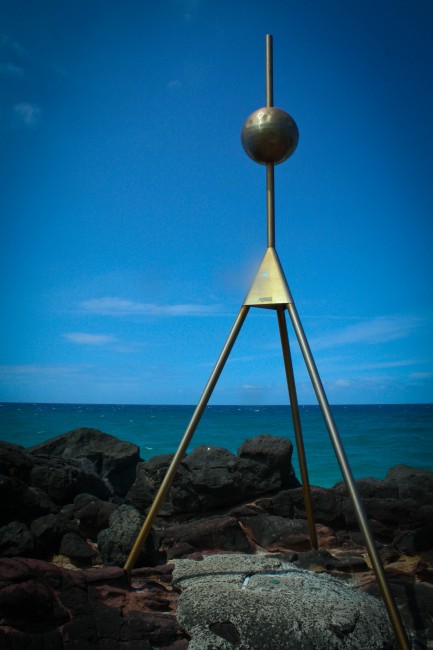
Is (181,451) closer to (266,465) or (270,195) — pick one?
(270,195)

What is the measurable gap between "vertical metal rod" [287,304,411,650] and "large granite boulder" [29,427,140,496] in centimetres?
1064

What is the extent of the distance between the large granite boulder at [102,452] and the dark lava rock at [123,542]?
8.63 meters

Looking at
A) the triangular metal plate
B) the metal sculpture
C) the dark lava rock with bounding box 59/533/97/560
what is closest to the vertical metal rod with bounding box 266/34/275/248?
the metal sculpture

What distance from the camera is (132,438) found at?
5053cm

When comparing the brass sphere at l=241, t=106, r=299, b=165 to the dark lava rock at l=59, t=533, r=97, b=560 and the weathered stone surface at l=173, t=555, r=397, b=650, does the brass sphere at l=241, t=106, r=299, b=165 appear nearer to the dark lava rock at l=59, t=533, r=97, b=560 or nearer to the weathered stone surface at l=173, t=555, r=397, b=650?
the weathered stone surface at l=173, t=555, r=397, b=650

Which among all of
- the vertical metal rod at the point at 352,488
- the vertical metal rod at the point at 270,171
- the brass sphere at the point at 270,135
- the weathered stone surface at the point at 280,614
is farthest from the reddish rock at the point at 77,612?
the brass sphere at the point at 270,135

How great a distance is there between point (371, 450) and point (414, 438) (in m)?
8.92

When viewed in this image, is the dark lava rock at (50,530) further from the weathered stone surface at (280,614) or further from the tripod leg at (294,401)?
the tripod leg at (294,401)

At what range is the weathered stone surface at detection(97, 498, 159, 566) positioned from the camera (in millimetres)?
5770

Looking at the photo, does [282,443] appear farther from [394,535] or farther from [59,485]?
[59,485]

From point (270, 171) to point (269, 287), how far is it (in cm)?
143

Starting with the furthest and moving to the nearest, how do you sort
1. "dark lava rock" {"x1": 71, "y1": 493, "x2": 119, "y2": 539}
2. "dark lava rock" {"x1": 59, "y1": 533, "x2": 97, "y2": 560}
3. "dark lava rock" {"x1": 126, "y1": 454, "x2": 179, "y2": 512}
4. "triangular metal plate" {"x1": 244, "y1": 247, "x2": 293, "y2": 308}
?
"dark lava rock" {"x1": 126, "y1": 454, "x2": 179, "y2": 512}, "dark lava rock" {"x1": 71, "y1": 493, "x2": 119, "y2": 539}, "dark lava rock" {"x1": 59, "y1": 533, "x2": 97, "y2": 560}, "triangular metal plate" {"x1": 244, "y1": 247, "x2": 293, "y2": 308}

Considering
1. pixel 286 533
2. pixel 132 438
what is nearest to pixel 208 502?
pixel 286 533

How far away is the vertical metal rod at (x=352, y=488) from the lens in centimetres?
402
